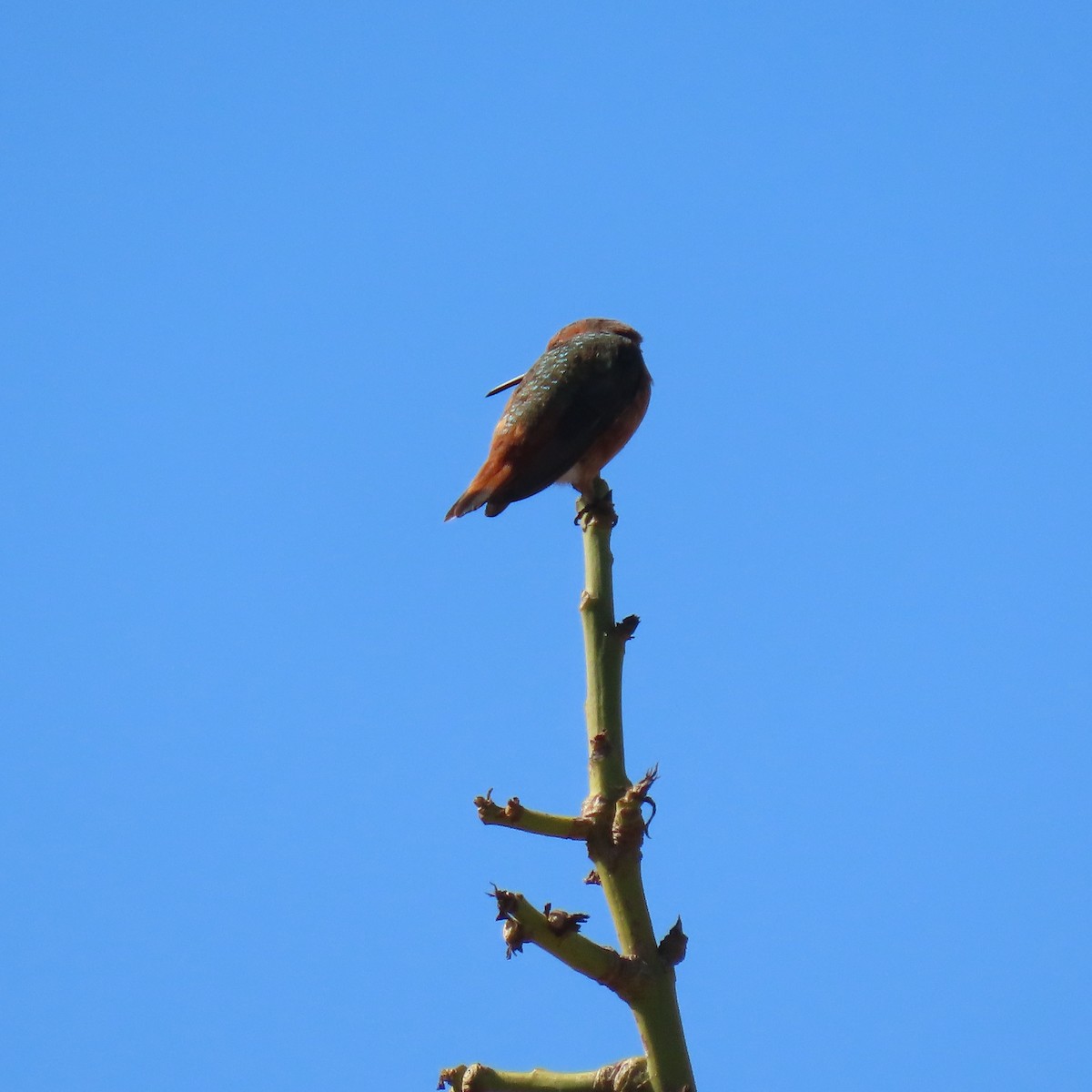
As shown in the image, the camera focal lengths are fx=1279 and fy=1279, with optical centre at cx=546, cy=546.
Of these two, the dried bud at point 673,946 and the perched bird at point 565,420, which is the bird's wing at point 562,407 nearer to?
the perched bird at point 565,420

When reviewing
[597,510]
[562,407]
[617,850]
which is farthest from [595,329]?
[617,850]

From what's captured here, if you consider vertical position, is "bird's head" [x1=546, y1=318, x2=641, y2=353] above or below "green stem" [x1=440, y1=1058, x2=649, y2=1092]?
above

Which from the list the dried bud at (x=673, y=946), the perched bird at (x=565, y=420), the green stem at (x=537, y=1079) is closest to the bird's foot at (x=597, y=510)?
the perched bird at (x=565, y=420)

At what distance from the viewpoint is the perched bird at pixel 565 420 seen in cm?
543

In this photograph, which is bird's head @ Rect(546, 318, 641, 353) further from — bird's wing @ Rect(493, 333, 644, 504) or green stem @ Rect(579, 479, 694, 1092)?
green stem @ Rect(579, 479, 694, 1092)

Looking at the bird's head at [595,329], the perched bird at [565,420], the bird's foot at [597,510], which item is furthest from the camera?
the bird's head at [595,329]

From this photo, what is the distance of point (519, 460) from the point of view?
5.48 m

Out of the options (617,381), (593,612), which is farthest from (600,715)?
(617,381)

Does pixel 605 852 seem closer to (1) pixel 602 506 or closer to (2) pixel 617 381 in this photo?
(1) pixel 602 506

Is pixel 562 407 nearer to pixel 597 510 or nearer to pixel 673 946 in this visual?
pixel 597 510

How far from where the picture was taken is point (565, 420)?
5637mm

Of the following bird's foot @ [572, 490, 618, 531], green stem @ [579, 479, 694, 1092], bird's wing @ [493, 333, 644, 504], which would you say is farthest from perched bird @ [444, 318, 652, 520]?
green stem @ [579, 479, 694, 1092]

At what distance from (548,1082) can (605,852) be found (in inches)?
23.1

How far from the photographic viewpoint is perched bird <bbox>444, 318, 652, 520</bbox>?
17.8 feet
